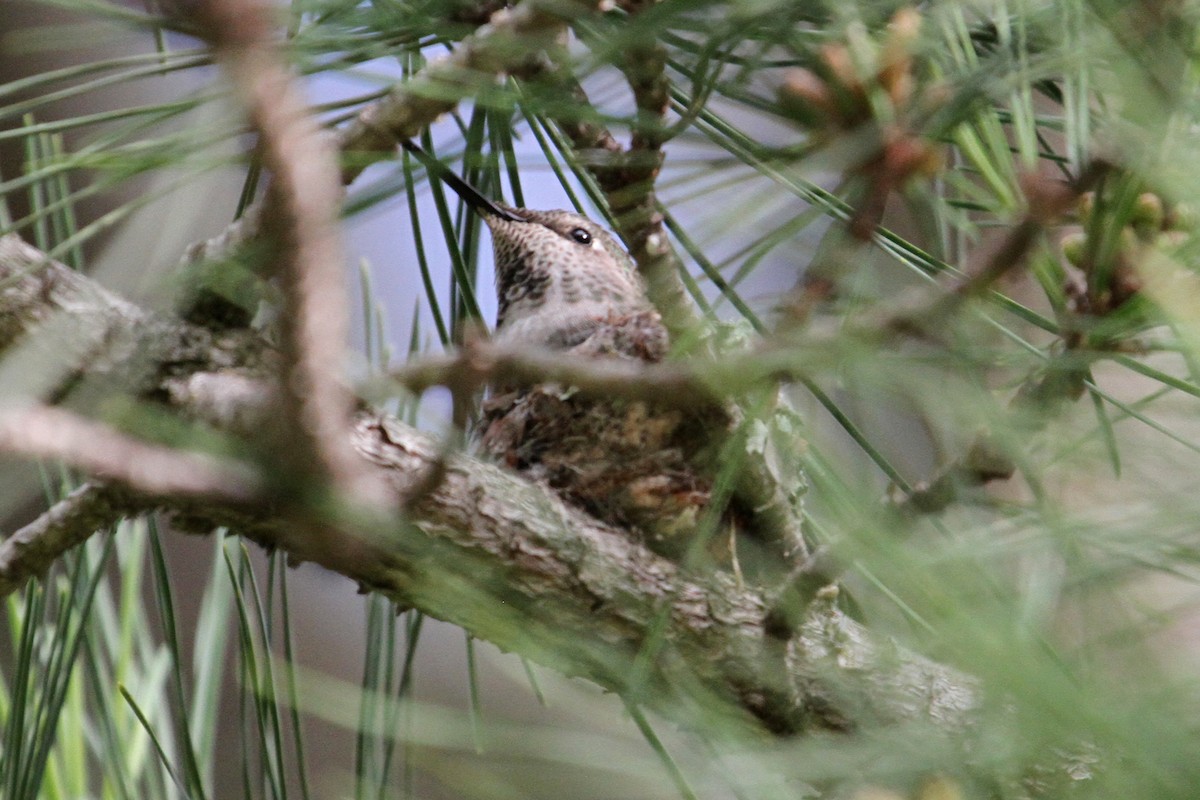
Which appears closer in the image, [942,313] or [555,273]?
[942,313]

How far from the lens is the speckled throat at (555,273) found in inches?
60.2

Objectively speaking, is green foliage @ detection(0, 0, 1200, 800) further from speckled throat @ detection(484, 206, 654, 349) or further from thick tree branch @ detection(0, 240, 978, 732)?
speckled throat @ detection(484, 206, 654, 349)

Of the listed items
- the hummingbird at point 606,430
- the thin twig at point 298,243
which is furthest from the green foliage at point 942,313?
the hummingbird at point 606,430

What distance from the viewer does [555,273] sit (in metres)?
1.58

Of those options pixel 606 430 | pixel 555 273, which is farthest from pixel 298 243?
pixel 555 273

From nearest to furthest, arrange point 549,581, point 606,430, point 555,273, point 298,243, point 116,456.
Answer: point 298,243, point 116,456, point 549,581, point 606,430, point 555,273

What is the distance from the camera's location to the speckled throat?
1.53 meters

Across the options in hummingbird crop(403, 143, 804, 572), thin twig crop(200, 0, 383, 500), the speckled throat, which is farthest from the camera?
the speckled throat

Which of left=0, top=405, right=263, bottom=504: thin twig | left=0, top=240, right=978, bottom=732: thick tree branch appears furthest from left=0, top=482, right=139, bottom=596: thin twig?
left=0, top=405, right=263, bottom=504: thin twig

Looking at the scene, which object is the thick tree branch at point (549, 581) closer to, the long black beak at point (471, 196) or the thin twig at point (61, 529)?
the thin twig at point (61, 529)

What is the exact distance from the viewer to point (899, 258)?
0.80 m

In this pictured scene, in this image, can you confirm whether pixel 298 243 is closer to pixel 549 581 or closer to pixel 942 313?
pixel 942 313

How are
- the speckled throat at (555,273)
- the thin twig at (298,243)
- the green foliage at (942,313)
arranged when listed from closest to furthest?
the thin twig at (298,243), the green foliage at (942,313), the speckled throat at (555,273)

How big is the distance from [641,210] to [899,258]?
22 centimetres
